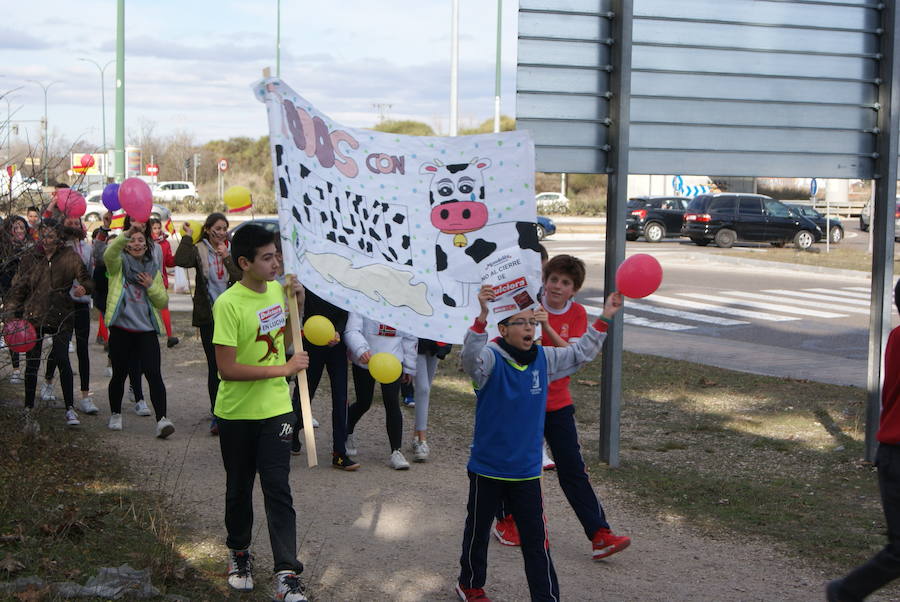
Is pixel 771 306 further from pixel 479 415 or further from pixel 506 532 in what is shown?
pixel 479 415

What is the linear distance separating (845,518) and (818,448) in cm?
207

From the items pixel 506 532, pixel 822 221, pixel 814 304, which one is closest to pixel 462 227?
pixel 506 532

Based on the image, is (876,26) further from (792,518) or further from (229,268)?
(229,268)

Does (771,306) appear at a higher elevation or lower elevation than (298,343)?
lower

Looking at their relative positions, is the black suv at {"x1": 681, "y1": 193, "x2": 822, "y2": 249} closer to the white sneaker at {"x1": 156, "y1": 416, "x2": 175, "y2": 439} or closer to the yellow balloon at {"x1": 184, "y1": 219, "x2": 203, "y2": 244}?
the yellow balloon at {"x1": 184, "y1": 219, "x2": 203, "y2": 244}

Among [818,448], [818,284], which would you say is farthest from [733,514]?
[818,284]

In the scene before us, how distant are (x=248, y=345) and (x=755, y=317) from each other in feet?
48.0

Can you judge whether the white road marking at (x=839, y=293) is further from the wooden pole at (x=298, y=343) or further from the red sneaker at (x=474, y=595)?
the wooden pole at (x=298, y=343)

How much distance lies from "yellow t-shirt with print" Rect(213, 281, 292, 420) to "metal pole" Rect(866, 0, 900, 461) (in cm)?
510

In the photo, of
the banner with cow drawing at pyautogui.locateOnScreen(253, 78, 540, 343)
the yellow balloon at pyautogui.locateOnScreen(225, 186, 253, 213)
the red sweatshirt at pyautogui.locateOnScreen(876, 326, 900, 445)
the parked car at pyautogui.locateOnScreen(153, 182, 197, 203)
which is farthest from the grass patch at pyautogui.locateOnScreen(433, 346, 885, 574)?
the parked car at pyautogui.locateOnScreen(153, 182, 197, 203)

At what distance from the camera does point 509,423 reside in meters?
4.57

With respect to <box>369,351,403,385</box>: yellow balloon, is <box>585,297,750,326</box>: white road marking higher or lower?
lower

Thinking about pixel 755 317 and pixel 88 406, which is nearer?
pixel 88 406

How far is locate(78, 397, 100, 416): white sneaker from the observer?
360 inches
